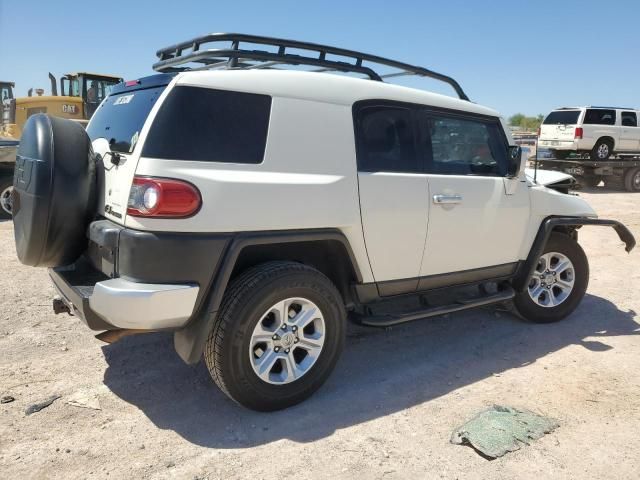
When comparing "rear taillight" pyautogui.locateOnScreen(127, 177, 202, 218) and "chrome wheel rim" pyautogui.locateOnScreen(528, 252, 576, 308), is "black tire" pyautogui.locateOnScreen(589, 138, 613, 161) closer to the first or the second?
"chrome wheel rim" pyautogui.locateOnScreen(528, 252, 576, 308)

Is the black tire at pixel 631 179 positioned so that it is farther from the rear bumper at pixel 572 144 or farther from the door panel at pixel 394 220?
the door panel at pixel 394 220

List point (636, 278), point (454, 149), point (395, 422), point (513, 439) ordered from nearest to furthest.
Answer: point (513, 439), point (395, 422), point (454, 149), point (636, 278)

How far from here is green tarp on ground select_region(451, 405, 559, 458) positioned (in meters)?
2.79

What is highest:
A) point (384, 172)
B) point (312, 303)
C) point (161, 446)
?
point (384, 172)

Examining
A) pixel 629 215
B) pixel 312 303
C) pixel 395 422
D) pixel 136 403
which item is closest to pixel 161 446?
pixel 136 403

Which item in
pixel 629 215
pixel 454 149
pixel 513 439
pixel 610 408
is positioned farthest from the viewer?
pixel 629 215

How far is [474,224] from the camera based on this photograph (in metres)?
3.87

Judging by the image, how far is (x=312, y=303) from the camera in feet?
10.2

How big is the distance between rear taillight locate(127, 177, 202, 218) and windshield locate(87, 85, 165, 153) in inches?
11.6

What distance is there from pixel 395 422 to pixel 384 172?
1559mm

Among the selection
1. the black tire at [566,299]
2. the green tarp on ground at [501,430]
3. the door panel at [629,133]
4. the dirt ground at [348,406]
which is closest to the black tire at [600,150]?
the door panel at [629,133]

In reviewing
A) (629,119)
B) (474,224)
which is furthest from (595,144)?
(474,224)

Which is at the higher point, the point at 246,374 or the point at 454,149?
the point at 454,149

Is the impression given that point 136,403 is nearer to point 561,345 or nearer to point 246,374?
point 246,374
